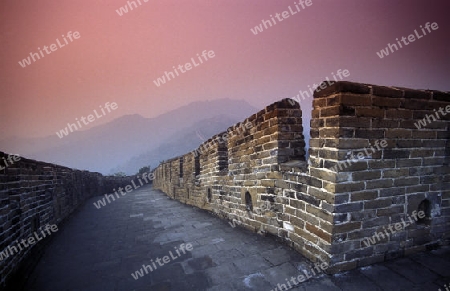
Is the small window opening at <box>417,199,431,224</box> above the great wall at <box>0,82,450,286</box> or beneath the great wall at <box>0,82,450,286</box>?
beneath

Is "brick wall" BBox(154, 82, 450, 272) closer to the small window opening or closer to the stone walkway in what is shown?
the small window opening

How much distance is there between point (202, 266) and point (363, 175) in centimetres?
206

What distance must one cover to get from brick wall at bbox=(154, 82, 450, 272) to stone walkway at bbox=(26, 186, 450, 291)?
0.61 ft

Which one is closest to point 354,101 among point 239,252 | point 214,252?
point 239,252

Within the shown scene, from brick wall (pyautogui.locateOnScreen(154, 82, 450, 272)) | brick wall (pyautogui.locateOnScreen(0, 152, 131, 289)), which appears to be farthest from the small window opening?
brick wall (pyautogui.locateOnScreen(0, 152, 131, 289))

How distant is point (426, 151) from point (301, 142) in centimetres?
131

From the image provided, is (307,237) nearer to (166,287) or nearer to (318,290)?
(318,290)

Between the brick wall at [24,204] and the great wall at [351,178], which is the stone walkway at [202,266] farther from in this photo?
the brick wall at [24,204]

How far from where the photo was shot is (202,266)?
2.60 metres

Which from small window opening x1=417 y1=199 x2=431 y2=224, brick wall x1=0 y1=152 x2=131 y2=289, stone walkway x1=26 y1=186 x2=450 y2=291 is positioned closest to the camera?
stone walkway x1=26 y1=186 x2=450 y2=291

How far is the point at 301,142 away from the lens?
9.94 feet

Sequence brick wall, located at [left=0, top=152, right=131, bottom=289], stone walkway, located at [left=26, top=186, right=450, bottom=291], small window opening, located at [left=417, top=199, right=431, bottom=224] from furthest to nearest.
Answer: brick wall, located at [left=0, top=152, right=131, bottom=289] → small window opening, located at [left=417, top=199, right=431, bottom=224] → stone walkway, located at [left=26, top=186, right=450, bottom=291]

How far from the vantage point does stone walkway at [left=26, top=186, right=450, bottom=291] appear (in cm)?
203

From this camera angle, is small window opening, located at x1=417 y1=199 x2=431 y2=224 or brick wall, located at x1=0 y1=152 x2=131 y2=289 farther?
brick wall, located at x1=0 y1=152 x2=131 y2=289
